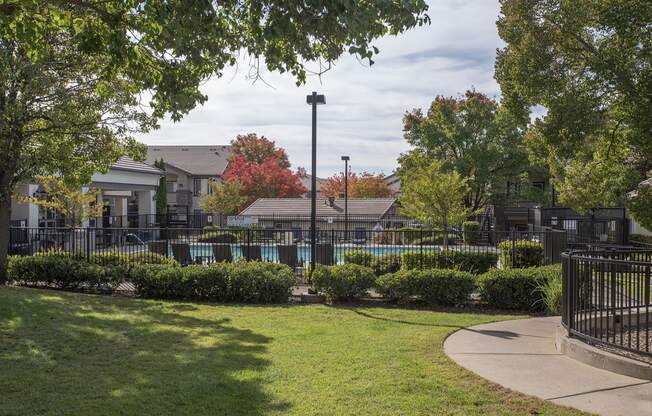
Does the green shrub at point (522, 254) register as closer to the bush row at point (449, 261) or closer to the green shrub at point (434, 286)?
the bush row at point (449, 261)

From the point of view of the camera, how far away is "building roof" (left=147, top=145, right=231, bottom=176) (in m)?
58.6

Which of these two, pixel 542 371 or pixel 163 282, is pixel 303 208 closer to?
pixel 163 282

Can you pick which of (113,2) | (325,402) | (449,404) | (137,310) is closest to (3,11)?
(113,2)

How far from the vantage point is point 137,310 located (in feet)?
35.1

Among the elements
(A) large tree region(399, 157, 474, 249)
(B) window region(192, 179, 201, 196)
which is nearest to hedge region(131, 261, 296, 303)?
(A) large tree region(399, 157, 474, 249)

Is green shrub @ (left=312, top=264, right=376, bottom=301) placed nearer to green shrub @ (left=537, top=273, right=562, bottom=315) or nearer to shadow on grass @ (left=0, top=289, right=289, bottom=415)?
shadow on grass @ (left=0, top=289, right=289, bottom=415)

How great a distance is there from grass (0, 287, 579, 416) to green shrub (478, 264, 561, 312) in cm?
102

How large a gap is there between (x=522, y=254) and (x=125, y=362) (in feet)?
36.4

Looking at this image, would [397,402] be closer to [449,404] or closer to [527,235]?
[449,404]

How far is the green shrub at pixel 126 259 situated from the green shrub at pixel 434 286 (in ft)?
18.6

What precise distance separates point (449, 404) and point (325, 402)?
111cm

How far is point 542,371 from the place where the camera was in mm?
6270

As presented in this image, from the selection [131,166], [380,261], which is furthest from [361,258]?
[131,166]

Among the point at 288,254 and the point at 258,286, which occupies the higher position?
the point at 288,254
